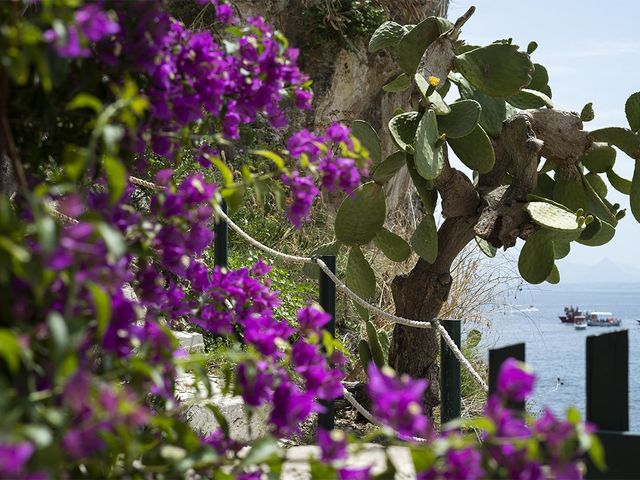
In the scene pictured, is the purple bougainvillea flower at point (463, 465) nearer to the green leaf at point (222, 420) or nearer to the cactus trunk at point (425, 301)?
the green leaf at point (222, 420)

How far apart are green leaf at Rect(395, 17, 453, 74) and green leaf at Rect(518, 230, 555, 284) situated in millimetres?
787

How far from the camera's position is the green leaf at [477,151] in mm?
3162

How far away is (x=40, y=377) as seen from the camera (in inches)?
39.8

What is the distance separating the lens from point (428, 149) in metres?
3.00

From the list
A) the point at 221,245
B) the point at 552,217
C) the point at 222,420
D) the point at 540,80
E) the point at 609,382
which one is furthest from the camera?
the point at 221,245

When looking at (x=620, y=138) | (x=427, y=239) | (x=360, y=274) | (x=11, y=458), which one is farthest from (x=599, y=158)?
(x=11, y=458)

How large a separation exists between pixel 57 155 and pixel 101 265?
19.3 inches

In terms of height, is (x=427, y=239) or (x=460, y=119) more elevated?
(x=460, y=119)

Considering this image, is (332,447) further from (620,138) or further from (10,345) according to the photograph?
(620,138)

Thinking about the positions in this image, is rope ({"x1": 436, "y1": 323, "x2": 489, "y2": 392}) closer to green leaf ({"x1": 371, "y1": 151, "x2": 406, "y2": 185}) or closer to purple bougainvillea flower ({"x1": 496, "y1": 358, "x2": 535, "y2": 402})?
green leaf ({"x1": 371, "y1": 151, "x2": 406, "y2": 185})

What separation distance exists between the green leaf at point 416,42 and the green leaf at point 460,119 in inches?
9.2

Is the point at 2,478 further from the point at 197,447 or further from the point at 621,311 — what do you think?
the point at 621,311

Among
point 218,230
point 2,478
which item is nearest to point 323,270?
point 218,230

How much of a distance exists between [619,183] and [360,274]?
125 centimetres
